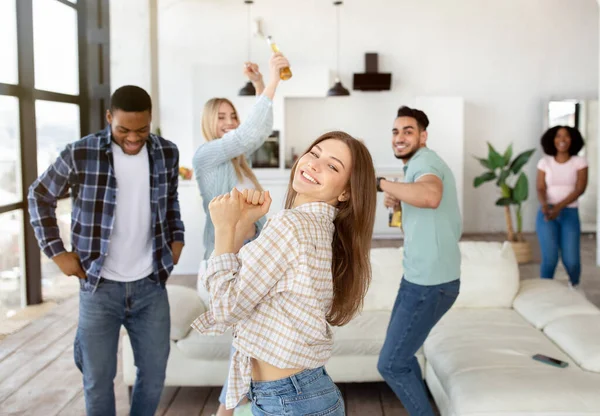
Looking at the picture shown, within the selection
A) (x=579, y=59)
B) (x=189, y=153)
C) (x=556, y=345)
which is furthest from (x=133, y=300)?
(x=579, y=59)

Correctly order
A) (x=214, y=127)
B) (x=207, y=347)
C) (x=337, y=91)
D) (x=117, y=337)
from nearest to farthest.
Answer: (x=117, y=337), (x=214, y=127), (x=207, y=347), (x=337, y=91)

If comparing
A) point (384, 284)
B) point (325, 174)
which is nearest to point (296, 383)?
point (325, 174)

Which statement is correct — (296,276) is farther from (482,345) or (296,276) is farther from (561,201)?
(561,201)

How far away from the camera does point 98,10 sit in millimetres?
5770

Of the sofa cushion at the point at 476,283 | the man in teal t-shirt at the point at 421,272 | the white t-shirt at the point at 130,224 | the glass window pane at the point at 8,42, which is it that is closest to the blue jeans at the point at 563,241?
the sofa cushion at the point at 476,283

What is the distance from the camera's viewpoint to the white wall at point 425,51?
32.0ft

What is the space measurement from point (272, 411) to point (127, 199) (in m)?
1.24

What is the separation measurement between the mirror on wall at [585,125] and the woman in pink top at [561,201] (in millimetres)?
4508

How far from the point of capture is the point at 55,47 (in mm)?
5520

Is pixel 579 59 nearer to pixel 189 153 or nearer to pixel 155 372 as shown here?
pixel 189 153

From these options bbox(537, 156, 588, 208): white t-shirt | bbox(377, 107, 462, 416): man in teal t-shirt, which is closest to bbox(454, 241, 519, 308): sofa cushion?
bbox(377, 107, 462, 416): man in teal t-shirt

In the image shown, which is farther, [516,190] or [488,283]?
[516,190]

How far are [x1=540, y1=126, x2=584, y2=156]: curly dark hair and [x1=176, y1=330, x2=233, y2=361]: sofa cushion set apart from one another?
11.3ft

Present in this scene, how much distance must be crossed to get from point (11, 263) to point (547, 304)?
391cm
